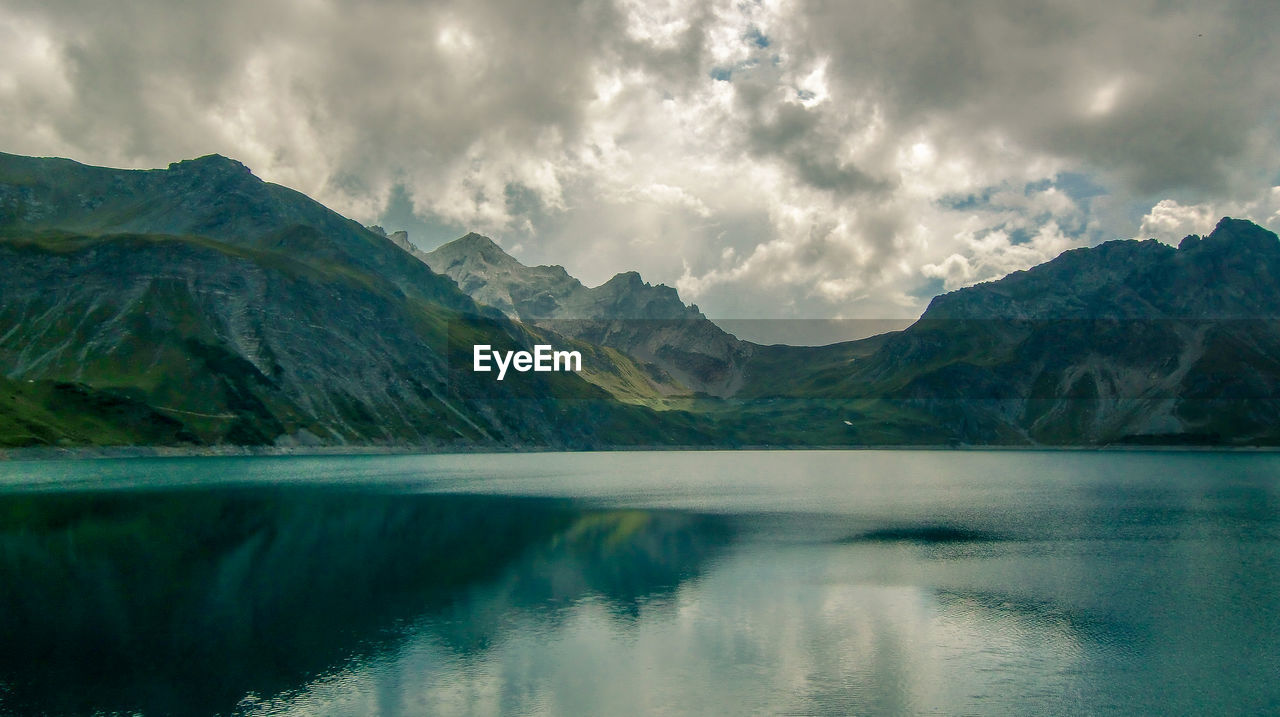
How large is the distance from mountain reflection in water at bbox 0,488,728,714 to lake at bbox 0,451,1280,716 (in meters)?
0.30

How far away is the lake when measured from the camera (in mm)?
33188

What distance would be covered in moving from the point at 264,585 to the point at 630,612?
28760mm

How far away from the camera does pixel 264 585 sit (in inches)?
2152

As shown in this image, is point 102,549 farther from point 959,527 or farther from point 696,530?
point 959,527

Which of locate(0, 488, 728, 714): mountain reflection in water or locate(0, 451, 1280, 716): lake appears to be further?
locate(0, 488, 728, 714): mountain reflection in water

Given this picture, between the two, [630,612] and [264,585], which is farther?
[264,585]

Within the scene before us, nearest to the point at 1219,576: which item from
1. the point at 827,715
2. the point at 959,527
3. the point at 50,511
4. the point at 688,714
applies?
the point at 959,527

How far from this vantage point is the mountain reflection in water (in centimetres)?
3494

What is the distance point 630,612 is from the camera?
158ft

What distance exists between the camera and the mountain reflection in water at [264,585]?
115 ft

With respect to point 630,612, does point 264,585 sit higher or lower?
higher

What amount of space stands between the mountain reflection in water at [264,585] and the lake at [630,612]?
30 cm

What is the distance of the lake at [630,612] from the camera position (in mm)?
33188

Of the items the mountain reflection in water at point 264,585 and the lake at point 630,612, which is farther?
the mountain reflection in water at point 264,585
